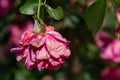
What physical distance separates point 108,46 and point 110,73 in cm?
29

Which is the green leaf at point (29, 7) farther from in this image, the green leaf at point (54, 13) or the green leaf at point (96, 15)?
the green leaf at point (96, 15)

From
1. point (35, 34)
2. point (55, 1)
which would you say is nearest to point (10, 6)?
point (55, 1)

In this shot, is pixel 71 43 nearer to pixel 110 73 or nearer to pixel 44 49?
pixel 110 73

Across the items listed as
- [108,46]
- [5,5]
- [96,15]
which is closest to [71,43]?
[108,46]

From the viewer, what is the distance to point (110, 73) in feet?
8.77

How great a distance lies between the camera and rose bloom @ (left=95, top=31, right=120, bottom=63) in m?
2.33

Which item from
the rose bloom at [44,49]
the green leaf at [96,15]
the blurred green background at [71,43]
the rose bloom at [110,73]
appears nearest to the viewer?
the rose bloom at [44,49]

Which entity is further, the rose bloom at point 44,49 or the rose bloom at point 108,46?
the rose bloom at point 108,46

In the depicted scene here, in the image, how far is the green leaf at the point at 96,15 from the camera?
140cm

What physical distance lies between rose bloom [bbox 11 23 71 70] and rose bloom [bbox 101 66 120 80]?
4.32 ft

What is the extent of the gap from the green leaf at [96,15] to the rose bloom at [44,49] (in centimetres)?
12

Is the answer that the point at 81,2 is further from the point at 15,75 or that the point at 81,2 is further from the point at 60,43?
the point at 60,43

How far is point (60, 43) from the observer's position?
1321mm

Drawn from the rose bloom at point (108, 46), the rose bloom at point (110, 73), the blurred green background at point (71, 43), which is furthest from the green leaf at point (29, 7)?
the rose bloom at point (110, 73)
